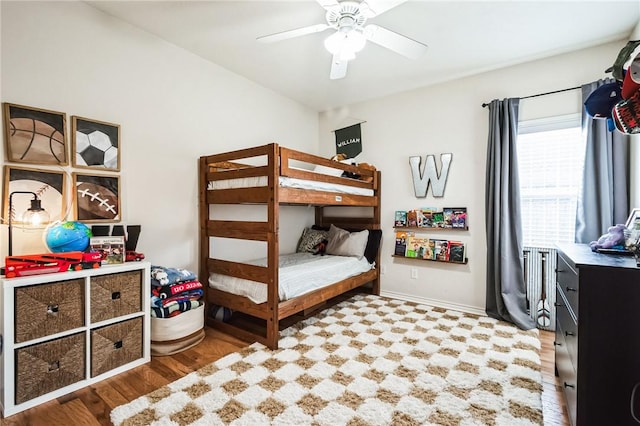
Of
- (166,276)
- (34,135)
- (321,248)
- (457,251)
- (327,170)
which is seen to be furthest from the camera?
(321,248)

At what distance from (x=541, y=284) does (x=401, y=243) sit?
1392mm

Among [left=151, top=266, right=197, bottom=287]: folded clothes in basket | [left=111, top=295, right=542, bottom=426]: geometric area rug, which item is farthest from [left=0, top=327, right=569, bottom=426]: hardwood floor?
[left=151, top=266, right=197, bottom=287]: folded clothes in basket

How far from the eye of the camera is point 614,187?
8.14 feet

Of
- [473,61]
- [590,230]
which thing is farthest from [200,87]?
[590,230]

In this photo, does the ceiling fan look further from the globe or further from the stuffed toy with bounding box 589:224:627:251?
the globe

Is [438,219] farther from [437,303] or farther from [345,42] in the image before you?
[345,42]

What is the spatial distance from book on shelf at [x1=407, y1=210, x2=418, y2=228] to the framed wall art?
3189 millimetres

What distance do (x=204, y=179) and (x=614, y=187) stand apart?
3.53 meters

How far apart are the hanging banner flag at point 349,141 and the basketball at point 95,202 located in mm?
2761

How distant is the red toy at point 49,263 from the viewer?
1.66 metres

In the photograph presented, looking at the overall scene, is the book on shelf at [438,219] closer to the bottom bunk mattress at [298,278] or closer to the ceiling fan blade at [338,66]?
the bottom bunk mattress at [298,278]

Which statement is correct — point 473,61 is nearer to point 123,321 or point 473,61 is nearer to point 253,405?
point 253,405

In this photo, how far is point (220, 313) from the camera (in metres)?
2.84

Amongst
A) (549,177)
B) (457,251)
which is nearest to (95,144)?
(457,251)
